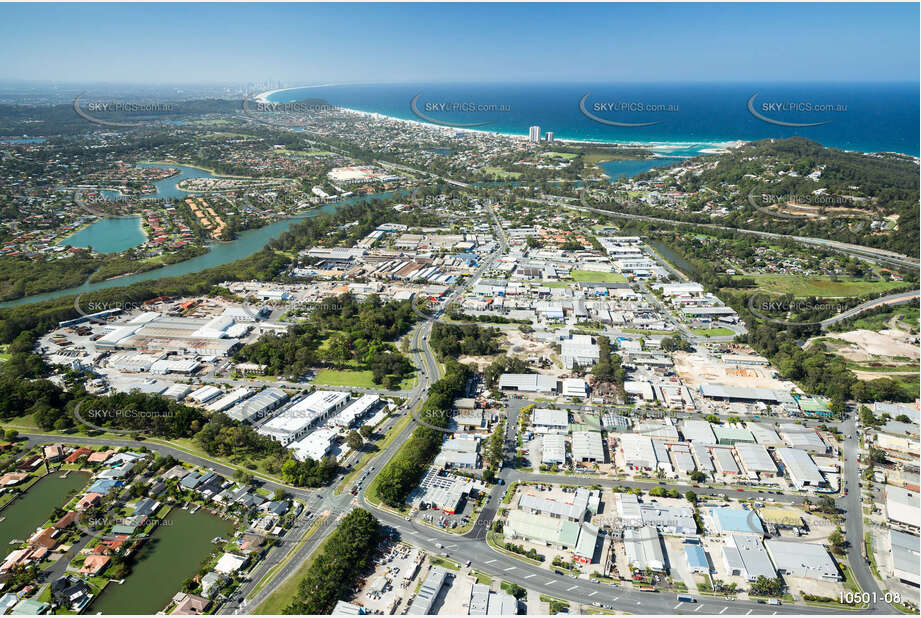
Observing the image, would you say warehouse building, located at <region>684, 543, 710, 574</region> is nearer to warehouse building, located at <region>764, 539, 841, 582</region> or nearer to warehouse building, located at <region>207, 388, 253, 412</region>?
warehouse building, located at <region>764, 539, 841, 582</region>

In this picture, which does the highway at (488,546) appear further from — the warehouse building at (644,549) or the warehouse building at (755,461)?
the warehouse building at (755,461)

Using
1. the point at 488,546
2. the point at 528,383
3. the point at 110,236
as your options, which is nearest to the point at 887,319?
the point at 528,383

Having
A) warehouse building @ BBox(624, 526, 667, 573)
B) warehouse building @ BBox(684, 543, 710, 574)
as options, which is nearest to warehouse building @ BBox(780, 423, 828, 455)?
warehouse building @ BBox(684, 543, 710, 574)

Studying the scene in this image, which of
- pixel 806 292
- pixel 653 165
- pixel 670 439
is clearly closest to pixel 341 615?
pixel 670 439

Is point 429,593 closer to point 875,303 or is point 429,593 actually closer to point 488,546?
point 488,546

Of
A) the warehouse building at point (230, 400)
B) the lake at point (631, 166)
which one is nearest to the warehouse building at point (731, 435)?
the warehouse building at point (230, 400)
